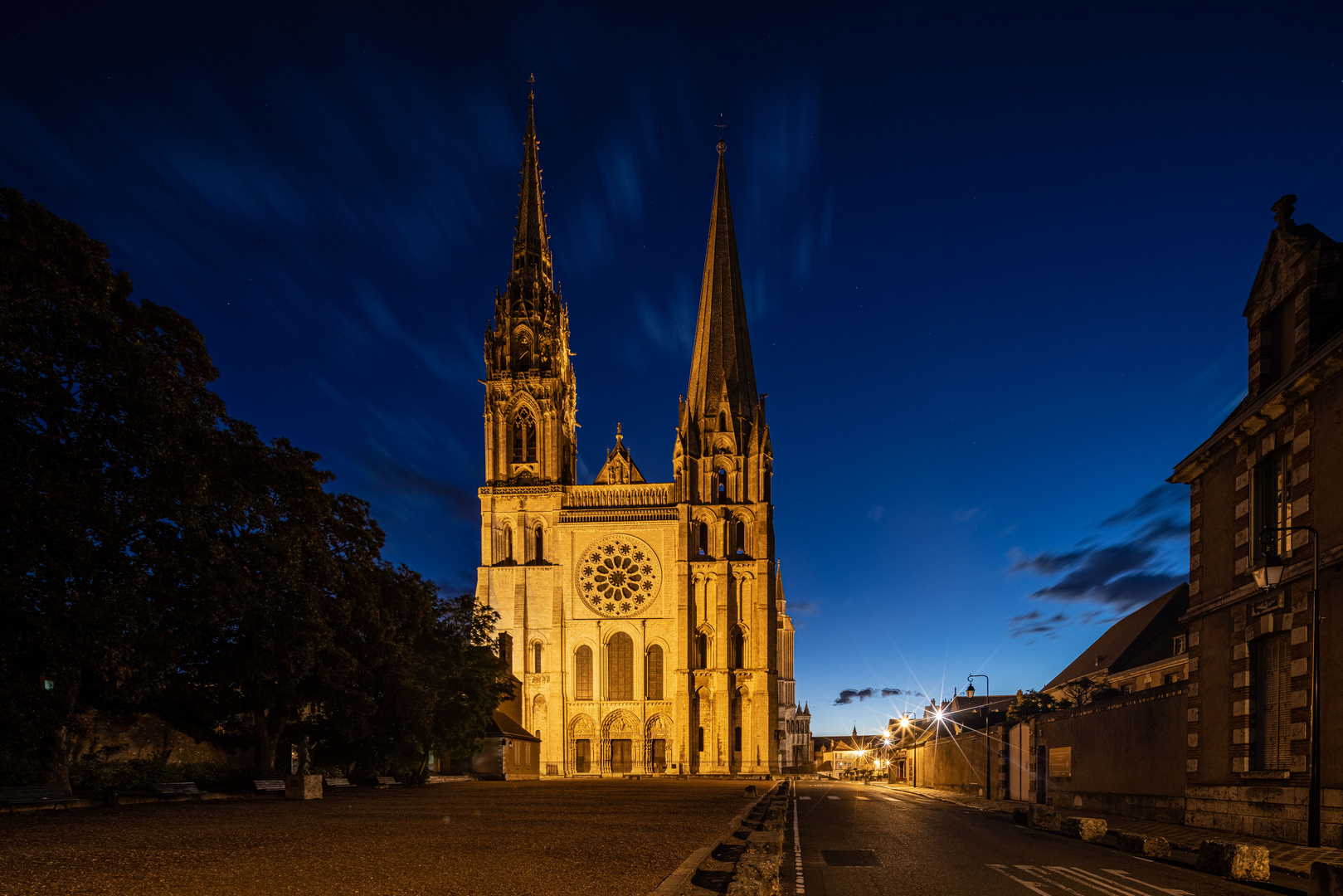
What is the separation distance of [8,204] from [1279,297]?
76.2 feet

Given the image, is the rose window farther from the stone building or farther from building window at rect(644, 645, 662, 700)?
the stone building

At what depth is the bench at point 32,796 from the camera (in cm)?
1739

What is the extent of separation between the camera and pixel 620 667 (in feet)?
221

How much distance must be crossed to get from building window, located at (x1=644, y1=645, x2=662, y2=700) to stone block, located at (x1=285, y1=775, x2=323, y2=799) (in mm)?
43210

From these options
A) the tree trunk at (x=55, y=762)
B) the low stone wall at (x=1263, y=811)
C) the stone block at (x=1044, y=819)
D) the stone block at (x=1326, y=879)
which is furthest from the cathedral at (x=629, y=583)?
the stone block at (x=1326, y=879)

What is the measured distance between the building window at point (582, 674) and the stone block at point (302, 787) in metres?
43.1

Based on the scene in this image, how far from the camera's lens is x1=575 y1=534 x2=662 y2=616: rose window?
6762 centimetres

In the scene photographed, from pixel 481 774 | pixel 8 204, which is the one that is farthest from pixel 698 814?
pixel 481 774

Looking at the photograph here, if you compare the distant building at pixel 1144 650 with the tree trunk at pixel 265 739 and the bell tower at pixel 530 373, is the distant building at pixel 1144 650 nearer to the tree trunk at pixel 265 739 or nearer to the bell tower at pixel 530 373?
the tree trunk at pixel 265 739

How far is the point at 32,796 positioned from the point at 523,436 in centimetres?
5254

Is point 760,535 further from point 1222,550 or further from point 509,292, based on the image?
point 1222,550

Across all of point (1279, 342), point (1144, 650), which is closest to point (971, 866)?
point (1279, 342)

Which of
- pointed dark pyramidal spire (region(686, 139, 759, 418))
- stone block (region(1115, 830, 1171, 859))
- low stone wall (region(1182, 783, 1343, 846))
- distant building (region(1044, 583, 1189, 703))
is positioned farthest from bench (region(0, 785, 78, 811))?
pointed dark pyramidal spire (region(686, 139, 759, 418))

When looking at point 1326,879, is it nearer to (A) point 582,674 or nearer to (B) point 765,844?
(B) point 765,844
